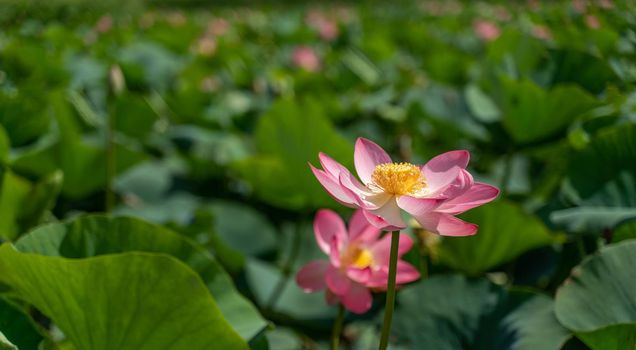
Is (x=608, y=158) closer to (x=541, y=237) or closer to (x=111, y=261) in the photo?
(x=541, y=237)

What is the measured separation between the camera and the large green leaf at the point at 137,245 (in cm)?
89

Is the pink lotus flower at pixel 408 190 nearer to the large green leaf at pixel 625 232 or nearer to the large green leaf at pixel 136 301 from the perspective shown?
the large green leaf at pixel 136 301

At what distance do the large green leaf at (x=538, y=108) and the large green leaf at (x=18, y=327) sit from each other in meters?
0.81

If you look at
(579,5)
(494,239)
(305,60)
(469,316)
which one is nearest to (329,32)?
(305,60)

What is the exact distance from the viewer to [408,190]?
0.75 metres

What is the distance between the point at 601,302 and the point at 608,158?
285 mm

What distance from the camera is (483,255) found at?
46.3 inches

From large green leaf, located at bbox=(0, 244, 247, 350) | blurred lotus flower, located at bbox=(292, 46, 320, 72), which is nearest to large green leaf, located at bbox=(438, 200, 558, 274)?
large green leaf, located at bbox=(0, 244, 247, 350)

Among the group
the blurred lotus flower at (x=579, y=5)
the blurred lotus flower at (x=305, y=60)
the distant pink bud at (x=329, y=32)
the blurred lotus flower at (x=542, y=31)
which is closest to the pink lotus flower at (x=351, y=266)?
the blurred lotus flower at (x=579, y=5)

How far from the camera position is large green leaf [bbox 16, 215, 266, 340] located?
0.89 m

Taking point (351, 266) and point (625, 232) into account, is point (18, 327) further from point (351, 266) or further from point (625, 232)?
point (625, 232)

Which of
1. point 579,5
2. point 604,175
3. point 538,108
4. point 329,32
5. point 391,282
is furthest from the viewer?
point 329,32

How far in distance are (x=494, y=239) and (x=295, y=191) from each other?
1.24ft

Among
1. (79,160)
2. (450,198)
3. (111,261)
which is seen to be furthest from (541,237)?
(79,160)
